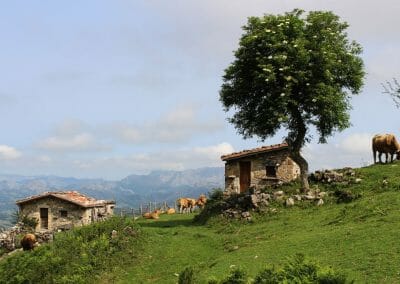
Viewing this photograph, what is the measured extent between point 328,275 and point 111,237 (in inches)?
869

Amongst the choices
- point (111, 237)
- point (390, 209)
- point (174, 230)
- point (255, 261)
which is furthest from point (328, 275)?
point (174, 230)

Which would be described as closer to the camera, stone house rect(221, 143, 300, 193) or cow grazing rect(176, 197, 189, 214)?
stone house rect(221, 143, 300, 193)

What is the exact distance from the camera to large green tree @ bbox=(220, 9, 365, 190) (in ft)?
121

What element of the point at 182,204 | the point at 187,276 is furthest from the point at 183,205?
the point at 187,276

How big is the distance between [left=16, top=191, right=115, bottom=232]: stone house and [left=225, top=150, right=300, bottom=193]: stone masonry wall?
16.2 metres

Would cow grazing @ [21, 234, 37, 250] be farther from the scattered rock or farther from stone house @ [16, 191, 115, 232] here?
the scattered rock

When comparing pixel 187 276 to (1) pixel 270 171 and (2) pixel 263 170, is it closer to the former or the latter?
(2) pixel 263 170

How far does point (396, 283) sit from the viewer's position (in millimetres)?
17359

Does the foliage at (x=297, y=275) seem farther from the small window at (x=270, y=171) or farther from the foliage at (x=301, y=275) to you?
the small window at (x=270, y=171)

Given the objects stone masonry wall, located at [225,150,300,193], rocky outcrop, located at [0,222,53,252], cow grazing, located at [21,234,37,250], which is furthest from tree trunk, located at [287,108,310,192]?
cow grazing, located at [21,234,37,250]

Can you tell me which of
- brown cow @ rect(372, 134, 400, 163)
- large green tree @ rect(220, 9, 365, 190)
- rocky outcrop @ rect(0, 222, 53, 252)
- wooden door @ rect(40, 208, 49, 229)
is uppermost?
large green tree @ rect(220, 9, 365, 190)

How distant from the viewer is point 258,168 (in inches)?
1863

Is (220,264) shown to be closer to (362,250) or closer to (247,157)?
(362,250)

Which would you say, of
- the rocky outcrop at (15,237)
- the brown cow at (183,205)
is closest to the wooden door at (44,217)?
the rocky outcrop at (15,237)
